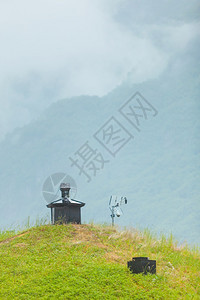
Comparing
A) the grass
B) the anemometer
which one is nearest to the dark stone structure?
the grass

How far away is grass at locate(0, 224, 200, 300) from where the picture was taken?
35.0 feet

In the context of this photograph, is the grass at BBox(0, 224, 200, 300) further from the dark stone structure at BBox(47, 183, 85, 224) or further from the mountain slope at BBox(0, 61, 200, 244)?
the mountain slope at BBox(0, 61, 200, 244)

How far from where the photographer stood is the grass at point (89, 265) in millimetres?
10664

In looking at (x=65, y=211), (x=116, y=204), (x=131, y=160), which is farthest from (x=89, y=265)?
(x=131, y=160)

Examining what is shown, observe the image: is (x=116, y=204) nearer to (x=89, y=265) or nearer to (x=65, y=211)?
(x=65, y=211)

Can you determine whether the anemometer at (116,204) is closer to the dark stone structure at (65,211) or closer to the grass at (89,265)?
the grass at (89,265)

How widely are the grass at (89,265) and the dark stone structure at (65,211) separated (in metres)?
0.58

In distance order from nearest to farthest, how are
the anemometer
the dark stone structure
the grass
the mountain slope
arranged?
the grass < the dark stone structure < the anemometer < the mountain slope

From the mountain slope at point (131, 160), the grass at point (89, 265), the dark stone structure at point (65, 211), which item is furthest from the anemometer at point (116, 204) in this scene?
the mountain slope at point (131, 160)

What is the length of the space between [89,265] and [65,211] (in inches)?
201

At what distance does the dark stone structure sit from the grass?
1.91 feet

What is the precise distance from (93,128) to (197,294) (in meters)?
127

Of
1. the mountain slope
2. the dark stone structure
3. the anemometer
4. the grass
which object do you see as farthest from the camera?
the mountain slope

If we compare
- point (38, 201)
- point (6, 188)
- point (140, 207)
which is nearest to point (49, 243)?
point (140, 207)
